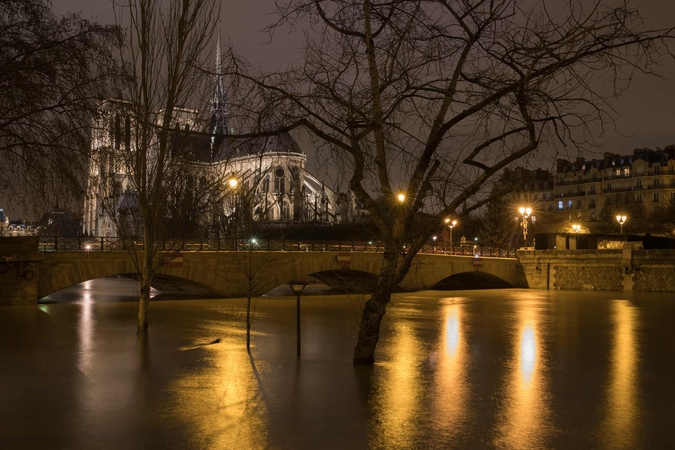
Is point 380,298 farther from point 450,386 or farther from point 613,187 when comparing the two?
point 613,187

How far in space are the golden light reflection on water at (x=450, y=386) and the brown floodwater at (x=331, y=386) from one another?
38 mm

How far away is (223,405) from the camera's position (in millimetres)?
11391

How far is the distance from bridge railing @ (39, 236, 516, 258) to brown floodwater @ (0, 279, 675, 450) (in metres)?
4.20

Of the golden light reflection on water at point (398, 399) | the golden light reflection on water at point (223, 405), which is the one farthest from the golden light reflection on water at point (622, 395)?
the golden light reflection on water at point (223, 405)

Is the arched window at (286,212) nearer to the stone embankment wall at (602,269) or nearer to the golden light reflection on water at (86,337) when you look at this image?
the stone embankment wall at (602,269)

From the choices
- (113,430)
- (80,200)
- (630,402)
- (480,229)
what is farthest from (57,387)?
(480,229)

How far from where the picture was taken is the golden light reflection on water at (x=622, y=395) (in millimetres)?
9922

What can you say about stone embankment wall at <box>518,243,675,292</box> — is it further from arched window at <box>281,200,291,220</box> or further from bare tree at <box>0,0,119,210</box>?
arched window at <box>281,200,291,220</box>

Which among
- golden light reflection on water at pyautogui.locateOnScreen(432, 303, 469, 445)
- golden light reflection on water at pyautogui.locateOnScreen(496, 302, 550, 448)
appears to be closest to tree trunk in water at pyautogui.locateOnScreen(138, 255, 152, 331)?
golden light reflection on water at pyautogui.locateOnScreen(432, 303, 469, 445)

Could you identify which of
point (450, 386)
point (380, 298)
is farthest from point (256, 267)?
point (450, 386)

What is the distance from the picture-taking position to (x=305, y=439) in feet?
31.5

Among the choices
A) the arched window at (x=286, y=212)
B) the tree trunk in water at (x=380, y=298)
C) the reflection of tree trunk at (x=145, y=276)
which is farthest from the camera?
the arched window at (x=286, y=212)

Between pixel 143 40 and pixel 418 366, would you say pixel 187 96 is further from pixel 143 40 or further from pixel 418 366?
pixel 418 366

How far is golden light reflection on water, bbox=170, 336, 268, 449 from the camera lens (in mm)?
9555
